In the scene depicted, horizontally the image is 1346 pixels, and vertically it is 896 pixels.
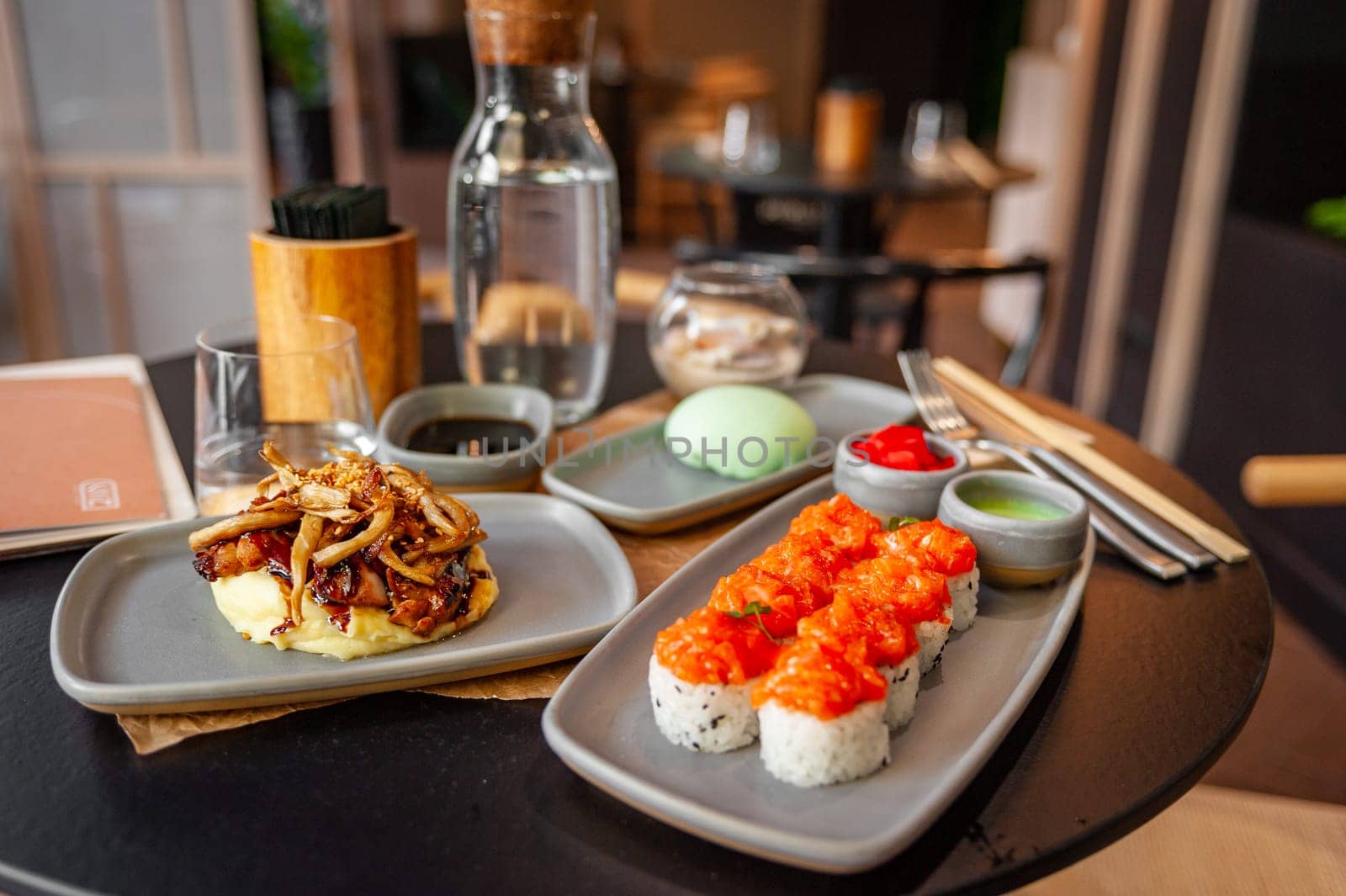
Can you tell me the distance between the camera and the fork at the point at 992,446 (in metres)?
0.94

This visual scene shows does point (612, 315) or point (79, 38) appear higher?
point (79, 38)

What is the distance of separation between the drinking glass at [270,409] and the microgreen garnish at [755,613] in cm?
44

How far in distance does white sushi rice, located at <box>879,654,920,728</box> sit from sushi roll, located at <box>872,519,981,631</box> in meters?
0.10

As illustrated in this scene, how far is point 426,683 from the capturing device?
730mm

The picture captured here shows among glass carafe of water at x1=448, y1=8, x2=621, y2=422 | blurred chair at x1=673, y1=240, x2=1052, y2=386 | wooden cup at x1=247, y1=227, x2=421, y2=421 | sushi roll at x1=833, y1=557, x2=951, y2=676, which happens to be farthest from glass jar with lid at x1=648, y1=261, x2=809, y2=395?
blurred chair at x1=673, y1=240, x2=1052, y2=386

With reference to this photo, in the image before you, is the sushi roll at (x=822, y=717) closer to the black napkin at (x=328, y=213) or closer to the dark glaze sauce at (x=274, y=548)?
the dark glaze sauce at (x=274, y=548)

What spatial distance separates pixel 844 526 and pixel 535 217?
58 centimetres

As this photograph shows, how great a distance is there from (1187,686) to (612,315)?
774mm

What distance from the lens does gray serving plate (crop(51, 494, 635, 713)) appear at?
2.22 ft

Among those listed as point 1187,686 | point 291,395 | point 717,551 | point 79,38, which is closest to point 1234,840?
point 1187,686

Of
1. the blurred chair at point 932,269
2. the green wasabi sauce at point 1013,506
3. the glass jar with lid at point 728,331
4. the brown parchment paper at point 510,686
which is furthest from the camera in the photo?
the blurred chair at point 932,269

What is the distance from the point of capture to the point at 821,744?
0.60 meters

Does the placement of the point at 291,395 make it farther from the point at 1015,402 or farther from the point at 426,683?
the point at 1015,402

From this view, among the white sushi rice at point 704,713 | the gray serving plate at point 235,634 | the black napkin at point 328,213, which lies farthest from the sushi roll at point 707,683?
the black napkin at point 328,213
